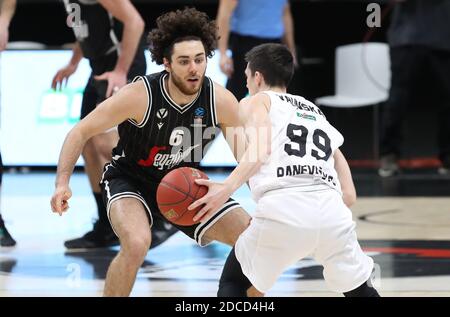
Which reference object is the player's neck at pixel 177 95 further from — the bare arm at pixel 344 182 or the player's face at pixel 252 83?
the bare arm at pixel 344 182

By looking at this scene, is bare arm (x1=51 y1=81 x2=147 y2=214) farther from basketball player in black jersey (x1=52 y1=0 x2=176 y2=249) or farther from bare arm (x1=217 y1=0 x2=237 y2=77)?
bare arm (x1=217 y1=0 x2=237 y2=77)

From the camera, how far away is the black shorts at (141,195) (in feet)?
14.7

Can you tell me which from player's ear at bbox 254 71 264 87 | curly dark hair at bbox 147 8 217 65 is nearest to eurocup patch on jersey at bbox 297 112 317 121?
player's ear at bbox 254 71 264 87

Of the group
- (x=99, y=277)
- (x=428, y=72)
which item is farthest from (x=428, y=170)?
(x=99, y=277)

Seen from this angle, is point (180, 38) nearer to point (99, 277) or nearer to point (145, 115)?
point (145, 115)

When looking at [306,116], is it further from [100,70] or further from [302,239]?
[100,70]

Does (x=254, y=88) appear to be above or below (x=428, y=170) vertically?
above

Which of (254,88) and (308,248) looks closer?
(308,248)

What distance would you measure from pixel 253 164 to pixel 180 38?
2.73 feet

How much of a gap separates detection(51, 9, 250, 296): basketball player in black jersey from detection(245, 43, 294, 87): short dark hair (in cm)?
26

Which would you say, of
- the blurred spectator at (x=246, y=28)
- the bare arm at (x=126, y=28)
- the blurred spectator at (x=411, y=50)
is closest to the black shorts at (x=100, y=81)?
the bare arm at (x=126, y=28)

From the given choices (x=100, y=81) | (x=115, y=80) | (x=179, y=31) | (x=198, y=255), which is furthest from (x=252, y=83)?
(x=100, y=81)

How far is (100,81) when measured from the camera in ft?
20.5

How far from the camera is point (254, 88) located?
4.32 metres
